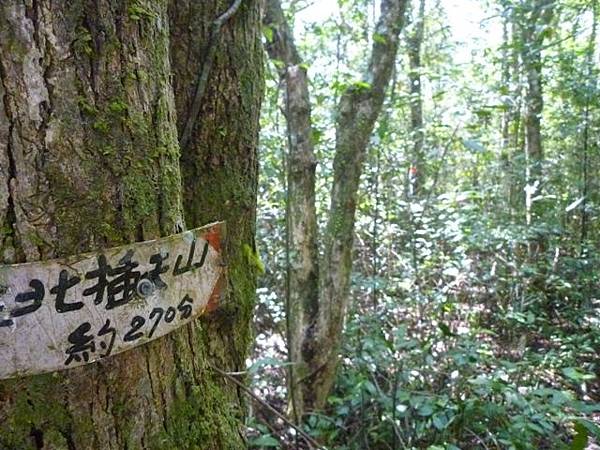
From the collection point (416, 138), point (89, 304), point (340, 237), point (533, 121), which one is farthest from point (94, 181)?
point (533, 121)

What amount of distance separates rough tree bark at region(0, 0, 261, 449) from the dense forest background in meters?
1.61

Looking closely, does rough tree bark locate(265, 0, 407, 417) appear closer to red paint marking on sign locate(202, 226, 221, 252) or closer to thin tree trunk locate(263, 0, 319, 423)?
thin tree trunk locate(263, 0, 319, 423)

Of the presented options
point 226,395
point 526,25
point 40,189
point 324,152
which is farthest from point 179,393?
point 526,25

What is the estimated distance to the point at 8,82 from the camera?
1.90 ft

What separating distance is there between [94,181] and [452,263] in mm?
3827

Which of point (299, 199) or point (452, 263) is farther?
point (452, 263)

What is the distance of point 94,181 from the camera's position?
641 millimetres

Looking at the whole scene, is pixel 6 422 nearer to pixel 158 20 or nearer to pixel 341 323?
pixel 158 20

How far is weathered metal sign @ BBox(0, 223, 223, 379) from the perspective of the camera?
1.96ft

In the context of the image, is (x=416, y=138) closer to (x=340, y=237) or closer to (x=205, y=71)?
(x=340, y=237)

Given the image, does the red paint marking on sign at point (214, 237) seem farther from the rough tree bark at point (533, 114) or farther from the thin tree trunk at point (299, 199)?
the rough tree bark at point (533, 114)

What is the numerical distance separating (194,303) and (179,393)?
0.13m

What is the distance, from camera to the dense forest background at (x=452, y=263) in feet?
8.85

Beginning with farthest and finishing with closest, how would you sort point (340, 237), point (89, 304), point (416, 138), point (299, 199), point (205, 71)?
point (416, 138)
point (340, 237)
point (299, 199)
point (205, 71)
point (89, 304)
